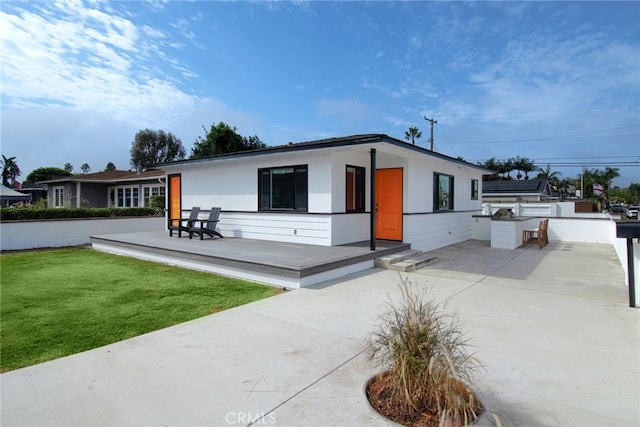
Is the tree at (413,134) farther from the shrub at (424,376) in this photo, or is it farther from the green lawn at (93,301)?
the shrub at (424,376)

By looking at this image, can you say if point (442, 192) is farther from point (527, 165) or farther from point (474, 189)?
point (527, 165)

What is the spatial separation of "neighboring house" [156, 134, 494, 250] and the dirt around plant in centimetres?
563

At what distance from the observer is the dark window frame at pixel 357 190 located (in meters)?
9.39

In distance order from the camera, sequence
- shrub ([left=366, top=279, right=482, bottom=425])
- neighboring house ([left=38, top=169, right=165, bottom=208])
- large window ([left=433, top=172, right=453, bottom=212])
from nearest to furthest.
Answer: shrub ([left=366, top=279, right=482, bottom=425]) < large window ([left=433, top=172, right=453, bottom=212]) < neighboring house ([left=38, top=169, right=165, bottom=208])

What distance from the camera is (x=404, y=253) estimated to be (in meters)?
8.78

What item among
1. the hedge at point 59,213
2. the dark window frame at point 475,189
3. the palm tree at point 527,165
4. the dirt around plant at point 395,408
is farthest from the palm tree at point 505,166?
the dirt around plant at point 395,408

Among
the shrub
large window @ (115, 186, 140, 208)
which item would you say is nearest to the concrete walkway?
the shrub

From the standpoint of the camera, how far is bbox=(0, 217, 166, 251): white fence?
444 inches

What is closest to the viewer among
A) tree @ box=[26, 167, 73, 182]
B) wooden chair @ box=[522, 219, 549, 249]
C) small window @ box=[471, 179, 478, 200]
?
wooden chair @ box=[522, 219, 549, 249]

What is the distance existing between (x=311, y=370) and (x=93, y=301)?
397cm

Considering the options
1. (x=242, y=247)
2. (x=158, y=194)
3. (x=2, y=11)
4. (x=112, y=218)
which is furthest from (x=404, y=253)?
(x=158, y=194)

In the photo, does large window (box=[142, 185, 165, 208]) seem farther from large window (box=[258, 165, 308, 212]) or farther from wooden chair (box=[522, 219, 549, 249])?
wooden chair (box=[522, 219, 549, 249])

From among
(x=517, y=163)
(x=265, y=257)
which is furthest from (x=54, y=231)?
(x=517, y=163)

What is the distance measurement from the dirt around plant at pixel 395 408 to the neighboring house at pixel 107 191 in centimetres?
2004
